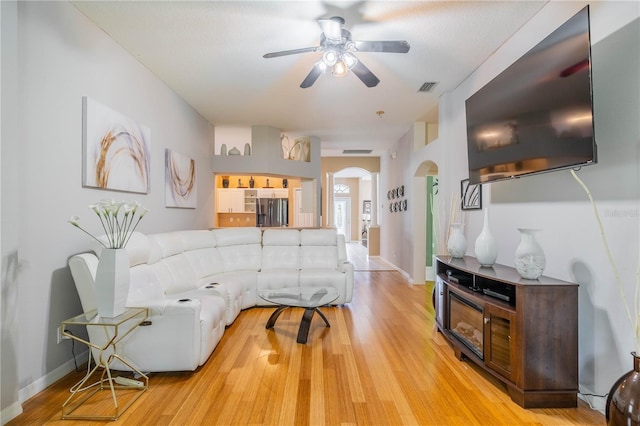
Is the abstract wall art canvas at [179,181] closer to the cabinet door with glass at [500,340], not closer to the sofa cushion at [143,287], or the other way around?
the sofa cushion at [143,287]

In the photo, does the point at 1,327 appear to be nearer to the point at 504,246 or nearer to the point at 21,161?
the point at 21,161

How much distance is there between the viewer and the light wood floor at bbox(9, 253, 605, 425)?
1.79 meters

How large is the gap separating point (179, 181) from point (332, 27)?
2910 mm

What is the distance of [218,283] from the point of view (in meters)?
3.37

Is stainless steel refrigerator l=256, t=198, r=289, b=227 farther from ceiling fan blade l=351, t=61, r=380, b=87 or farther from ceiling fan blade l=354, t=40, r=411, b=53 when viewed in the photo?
ceiling fan blade l=354, t=40, r=411, b=53

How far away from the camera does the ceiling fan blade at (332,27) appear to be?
2.19m

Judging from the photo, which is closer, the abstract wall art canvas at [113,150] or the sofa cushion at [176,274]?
the abstract wall art canvas at [113,150]

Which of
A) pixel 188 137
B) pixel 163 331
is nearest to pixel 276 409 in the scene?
pixel 163 331

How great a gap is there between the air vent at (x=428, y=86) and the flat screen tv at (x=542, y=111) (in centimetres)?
112

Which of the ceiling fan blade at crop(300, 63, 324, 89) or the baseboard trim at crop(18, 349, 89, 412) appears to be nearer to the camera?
the baseboard trim at crop(18, 349, 89, 412)

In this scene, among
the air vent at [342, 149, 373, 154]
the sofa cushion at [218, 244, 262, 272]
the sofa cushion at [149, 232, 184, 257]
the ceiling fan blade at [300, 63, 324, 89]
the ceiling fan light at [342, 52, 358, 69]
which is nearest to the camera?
the ceiling fan light at [342, 52, 358, 69]

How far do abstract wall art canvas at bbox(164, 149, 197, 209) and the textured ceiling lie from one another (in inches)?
35.2

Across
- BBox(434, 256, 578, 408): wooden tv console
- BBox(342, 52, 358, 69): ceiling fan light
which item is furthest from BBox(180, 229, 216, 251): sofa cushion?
BBox(434, 256, 578, 408): wooden tv console

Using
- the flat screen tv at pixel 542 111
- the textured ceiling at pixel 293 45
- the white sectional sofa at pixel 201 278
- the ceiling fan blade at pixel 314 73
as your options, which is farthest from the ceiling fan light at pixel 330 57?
the white sectional sofa at pixel 201 278
